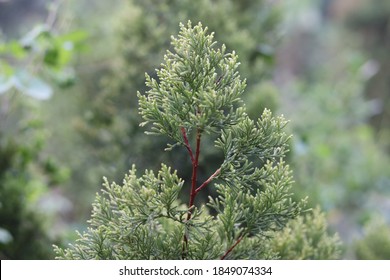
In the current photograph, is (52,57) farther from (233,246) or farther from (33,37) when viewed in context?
(233,246)

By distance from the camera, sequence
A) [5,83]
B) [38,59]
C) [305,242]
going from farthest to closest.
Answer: [38,59] < [5,83] < [305,242]

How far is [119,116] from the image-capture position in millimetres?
2174

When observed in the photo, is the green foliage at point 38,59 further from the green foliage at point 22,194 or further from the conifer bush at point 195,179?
A: the conifer bush at point 195,179

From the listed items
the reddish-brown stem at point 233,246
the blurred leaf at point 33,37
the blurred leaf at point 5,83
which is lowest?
the reddish-brown stem at point 233,246

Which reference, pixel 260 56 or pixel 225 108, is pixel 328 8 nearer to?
pixel 260 56

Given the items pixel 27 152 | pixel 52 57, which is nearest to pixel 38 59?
pixel 52 57

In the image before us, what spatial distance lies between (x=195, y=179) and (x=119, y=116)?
1292mm

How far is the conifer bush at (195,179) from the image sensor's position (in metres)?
0.87

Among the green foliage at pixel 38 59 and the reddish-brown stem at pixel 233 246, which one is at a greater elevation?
the green foliage at pixel 38 59

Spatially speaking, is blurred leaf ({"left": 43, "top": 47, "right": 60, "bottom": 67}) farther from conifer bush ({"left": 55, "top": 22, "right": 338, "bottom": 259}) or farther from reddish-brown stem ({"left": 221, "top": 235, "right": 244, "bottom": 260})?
reddish-brown stem ({"left": 221, "top": 235, "right": 244, "bottom": 260})

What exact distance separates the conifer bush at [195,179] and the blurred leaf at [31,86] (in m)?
0.98

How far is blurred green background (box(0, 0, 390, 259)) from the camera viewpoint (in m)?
1.83

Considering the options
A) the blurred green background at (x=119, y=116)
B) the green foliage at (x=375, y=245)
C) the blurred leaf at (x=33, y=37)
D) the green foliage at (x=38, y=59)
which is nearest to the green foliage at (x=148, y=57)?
the blurred green background at (x=119, y=116)

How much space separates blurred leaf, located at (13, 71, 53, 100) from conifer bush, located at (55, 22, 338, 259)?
3.20 ft
